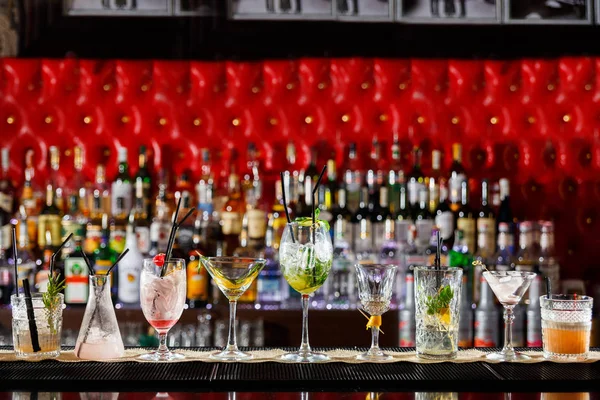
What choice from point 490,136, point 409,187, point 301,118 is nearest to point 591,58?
point 490,136

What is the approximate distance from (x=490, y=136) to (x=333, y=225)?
0.84m

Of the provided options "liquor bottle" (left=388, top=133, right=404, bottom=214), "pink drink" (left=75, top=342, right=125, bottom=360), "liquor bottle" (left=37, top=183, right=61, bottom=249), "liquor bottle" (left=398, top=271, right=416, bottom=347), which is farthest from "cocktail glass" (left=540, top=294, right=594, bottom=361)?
"liquor bottle" (left=37, top=183, right=61, bottom=249)

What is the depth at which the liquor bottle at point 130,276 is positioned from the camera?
3025 mm

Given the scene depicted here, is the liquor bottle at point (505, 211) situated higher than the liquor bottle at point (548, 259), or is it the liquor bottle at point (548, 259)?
the liquor bottle at point (505, 211)

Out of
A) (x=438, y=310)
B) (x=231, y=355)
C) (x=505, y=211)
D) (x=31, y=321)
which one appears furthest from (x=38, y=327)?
(x=505, y=211)

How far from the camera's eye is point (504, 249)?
3.13 metres

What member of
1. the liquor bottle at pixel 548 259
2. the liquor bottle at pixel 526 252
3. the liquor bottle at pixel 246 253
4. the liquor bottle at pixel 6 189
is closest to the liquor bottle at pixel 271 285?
the liquor bottle at pixel 246 253

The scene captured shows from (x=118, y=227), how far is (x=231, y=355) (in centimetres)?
188

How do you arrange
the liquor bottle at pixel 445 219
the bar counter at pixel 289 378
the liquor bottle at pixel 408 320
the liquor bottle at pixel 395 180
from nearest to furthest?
the bar counter at pixel 289 378, the liquor bottle at pixel 408 320, the liquor bottle at pixel 445 219, the liquor bottle at pixel 395 180

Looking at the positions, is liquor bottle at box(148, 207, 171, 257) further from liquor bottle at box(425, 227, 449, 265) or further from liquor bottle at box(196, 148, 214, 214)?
liquor bottle at box(425, 227, 449, 265)

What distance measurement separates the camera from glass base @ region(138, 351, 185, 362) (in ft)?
4.38

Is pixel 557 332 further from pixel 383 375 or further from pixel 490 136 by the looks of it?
pixel 490 136

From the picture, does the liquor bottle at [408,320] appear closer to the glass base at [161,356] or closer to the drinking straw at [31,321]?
the glass base at [161,356]

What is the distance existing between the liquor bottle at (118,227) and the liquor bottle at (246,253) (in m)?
Answer: 0.46
